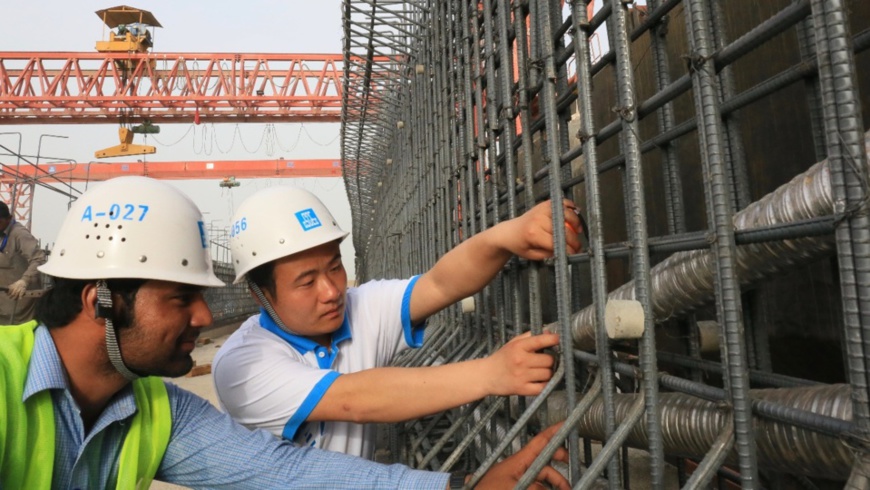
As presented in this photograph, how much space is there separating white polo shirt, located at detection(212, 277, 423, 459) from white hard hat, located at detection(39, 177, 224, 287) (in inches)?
14.0

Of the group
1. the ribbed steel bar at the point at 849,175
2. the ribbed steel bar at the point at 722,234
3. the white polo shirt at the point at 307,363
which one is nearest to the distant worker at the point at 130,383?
the white polo shirt at the point at 307,363

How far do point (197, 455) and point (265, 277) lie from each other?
2.40 feet

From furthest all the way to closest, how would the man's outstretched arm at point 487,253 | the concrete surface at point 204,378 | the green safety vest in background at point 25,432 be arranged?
the concrete surface at point 204,378
the man's outstretched arm at point 487,253
the green safety vest in background at point 25,432

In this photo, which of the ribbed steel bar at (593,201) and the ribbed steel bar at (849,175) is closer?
the ribbed steel bar at (849,175)

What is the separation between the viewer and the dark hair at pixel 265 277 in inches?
90.3

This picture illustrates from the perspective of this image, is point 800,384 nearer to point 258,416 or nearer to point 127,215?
point 258,416

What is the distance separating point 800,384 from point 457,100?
2.72m

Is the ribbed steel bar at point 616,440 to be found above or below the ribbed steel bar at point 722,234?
below

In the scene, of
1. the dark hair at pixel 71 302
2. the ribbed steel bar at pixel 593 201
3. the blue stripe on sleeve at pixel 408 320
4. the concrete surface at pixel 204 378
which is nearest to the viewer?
the ribbed steel bar at pixel 593 201

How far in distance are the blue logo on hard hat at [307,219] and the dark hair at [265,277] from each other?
0.66ft

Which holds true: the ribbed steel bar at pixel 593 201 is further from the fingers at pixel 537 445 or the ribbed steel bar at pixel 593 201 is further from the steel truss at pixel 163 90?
the steel truss at pixel 163 90

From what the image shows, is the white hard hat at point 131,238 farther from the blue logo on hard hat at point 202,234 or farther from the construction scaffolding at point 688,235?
the construction scaffolding at point 688,235

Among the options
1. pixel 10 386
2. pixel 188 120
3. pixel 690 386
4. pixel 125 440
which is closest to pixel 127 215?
pixel 10 386

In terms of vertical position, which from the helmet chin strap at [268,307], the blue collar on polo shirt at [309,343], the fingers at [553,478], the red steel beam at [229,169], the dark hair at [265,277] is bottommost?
the fingers at [553,478]
